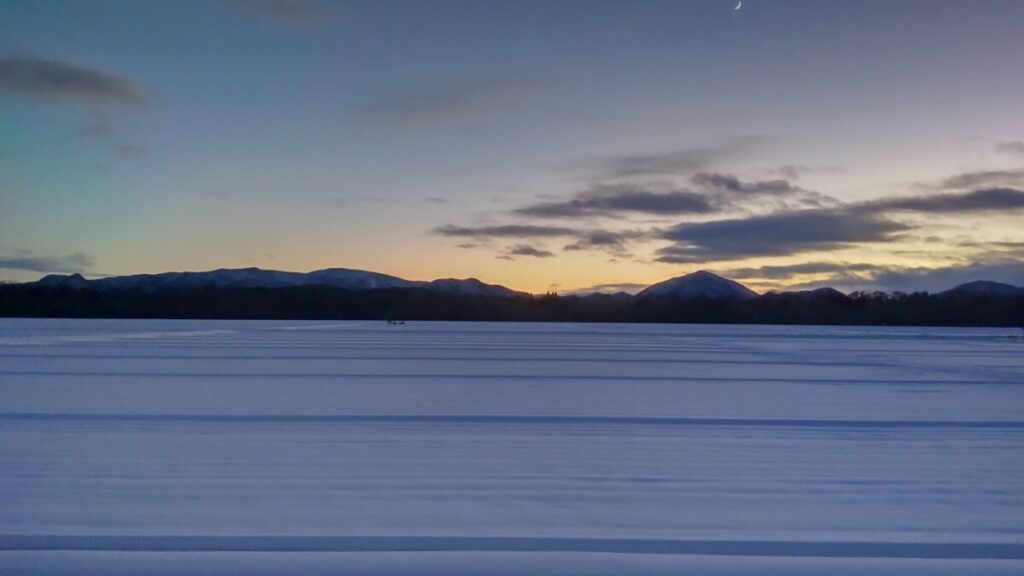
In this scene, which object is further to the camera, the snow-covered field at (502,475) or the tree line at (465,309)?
the tree line at (465,309)

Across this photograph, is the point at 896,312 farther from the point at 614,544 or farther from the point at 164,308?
the point at 614,544

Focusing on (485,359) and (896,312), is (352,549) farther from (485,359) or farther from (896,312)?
(896,312)

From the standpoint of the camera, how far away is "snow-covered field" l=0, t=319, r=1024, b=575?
451 centimetres

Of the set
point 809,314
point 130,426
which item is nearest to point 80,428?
point 130,426

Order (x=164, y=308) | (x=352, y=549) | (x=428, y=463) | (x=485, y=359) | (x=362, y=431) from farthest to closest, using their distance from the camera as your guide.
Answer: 1. (x=164, y=308)
2. (x=485, y=359)
3. (x=362, y=431)
4. (x=428, y=463)
5. (x=352, y=549)

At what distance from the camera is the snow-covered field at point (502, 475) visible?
451 cm

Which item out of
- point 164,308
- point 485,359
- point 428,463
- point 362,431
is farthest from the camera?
point 164,308

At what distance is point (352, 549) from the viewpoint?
14.9 feet

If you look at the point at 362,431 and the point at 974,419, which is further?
the point at 974,419

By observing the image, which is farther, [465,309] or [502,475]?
[465,309]

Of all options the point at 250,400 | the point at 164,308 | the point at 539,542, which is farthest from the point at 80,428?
the point at 164,308

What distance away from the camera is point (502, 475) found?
6254 mm

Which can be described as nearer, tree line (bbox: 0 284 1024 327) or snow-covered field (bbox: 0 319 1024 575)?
snow-covered field (bbox: 0 319 1024 575)

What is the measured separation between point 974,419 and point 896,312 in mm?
53711
